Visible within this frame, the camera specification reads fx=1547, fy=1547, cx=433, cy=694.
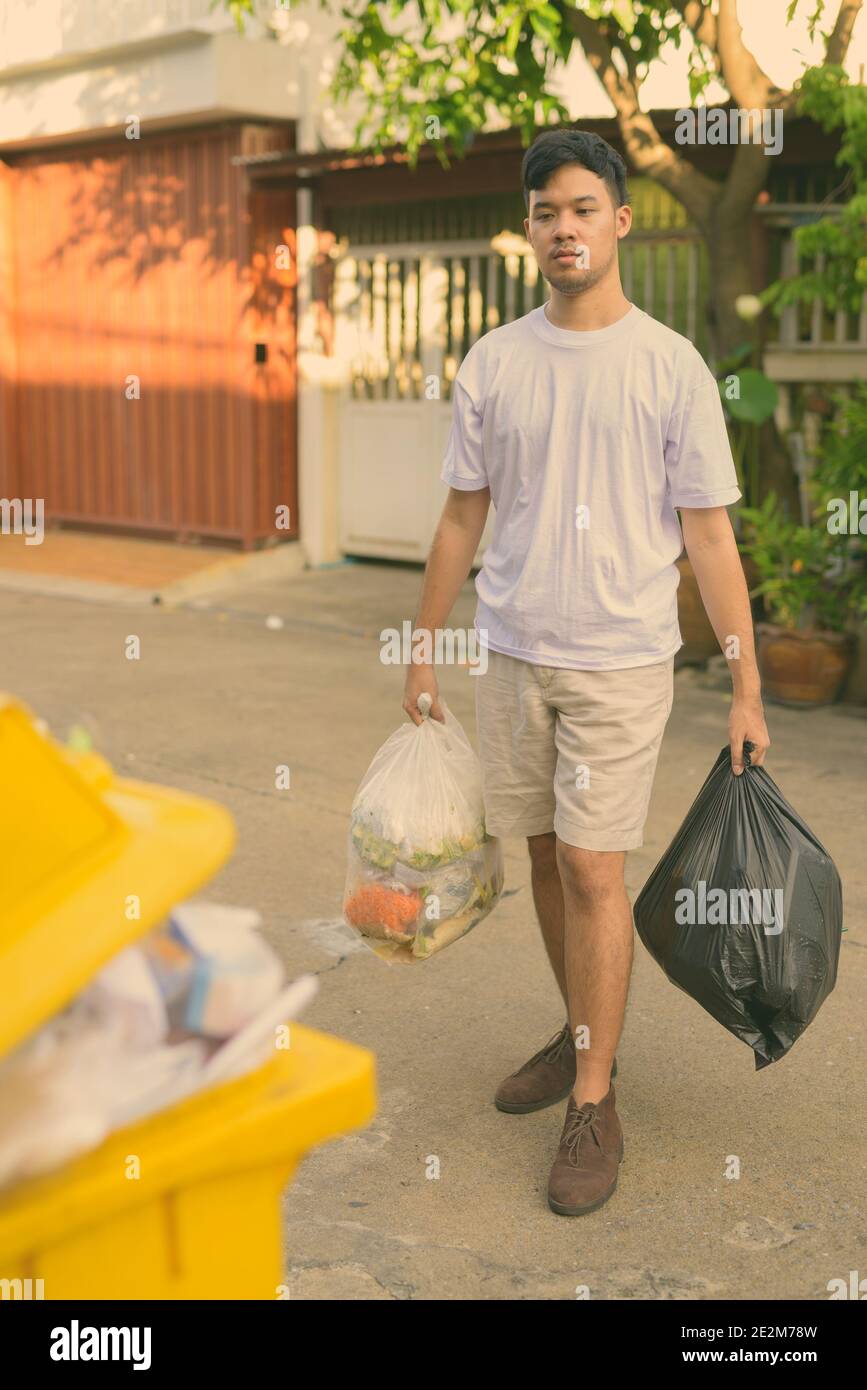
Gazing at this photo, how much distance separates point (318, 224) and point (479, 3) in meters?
4.36

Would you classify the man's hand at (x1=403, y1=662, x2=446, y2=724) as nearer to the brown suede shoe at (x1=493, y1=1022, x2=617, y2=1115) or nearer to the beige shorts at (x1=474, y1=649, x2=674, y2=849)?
the beige shorts at (x1=474, y1=649, x2=674, y2=849)

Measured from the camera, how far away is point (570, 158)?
314 cm

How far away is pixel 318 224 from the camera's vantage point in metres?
11.8

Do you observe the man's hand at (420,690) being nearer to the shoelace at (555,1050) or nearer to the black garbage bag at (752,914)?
the black garbage bag at (752,914)

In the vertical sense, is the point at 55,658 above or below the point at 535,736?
below

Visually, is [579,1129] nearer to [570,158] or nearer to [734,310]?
[570,158]

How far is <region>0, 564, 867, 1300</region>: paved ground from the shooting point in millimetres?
3000

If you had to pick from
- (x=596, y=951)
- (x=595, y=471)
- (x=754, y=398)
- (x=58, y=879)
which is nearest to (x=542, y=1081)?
(x=596, y=951)

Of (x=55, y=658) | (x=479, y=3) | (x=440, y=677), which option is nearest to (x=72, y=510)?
(x=55, y=658)

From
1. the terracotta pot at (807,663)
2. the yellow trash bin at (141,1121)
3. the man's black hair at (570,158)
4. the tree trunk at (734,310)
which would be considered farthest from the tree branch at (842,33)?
the yellow trash bin at (141,1121)

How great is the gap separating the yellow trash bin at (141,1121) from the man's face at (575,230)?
5.37ft
